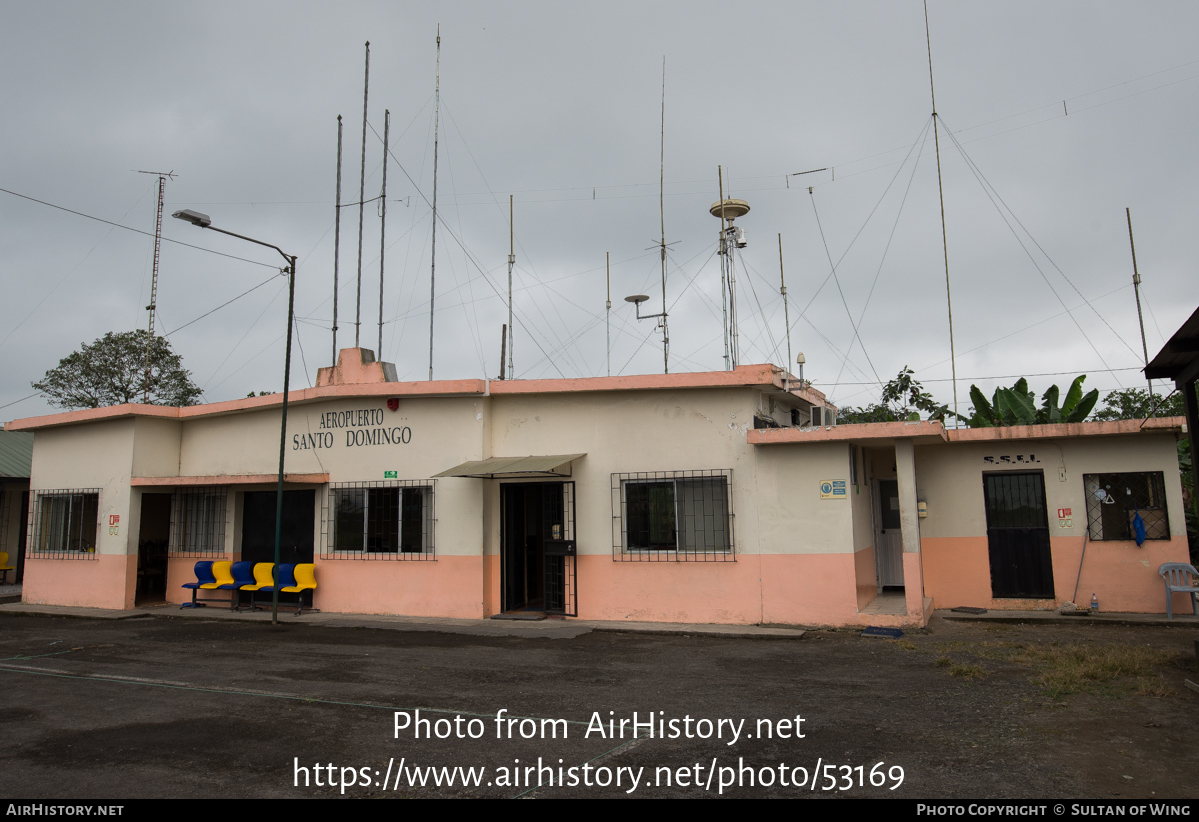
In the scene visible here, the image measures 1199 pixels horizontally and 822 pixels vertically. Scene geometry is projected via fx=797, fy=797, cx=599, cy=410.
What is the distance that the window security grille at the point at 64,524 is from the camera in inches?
634

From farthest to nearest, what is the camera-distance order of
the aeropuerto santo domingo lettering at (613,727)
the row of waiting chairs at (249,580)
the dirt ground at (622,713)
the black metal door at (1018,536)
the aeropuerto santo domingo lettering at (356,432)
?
1. the row of waiting chairs at (249,580)
2. the aeropuerto santo domingo lettering at (356,432)
3. the black metal door at (1018,536)
4. the aeropuerto santo domingo lettering at (613,727)
5. the dirt ground at (622,713)

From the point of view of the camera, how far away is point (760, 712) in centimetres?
666

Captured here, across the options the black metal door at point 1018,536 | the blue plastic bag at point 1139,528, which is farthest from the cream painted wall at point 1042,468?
the blue plastic bag at point 1139,528

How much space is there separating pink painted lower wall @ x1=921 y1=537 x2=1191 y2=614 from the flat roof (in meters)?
3.47

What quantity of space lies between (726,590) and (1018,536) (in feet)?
16.1

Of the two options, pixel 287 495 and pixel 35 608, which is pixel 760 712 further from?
pixel 35 608

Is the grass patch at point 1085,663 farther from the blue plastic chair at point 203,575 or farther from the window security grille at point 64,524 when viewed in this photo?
the window security grille at point 64,524

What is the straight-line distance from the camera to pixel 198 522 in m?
15.7

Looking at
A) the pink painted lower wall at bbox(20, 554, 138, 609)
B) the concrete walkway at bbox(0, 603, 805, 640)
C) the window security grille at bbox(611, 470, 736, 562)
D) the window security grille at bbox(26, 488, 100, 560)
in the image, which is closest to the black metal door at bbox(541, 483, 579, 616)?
the concrete walkway at bbox(0, 603, 805, 640)

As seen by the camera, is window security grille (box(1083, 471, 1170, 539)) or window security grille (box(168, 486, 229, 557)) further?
window security grille (box(168, 486, 229, 557))

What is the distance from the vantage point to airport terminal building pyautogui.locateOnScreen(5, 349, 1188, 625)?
1157cm

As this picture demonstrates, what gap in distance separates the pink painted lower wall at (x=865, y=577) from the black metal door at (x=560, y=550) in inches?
166

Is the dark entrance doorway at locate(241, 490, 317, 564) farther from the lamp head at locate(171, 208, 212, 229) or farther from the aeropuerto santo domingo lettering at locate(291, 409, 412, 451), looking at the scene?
the lamp head at locate(171, 208, 212, 229)
